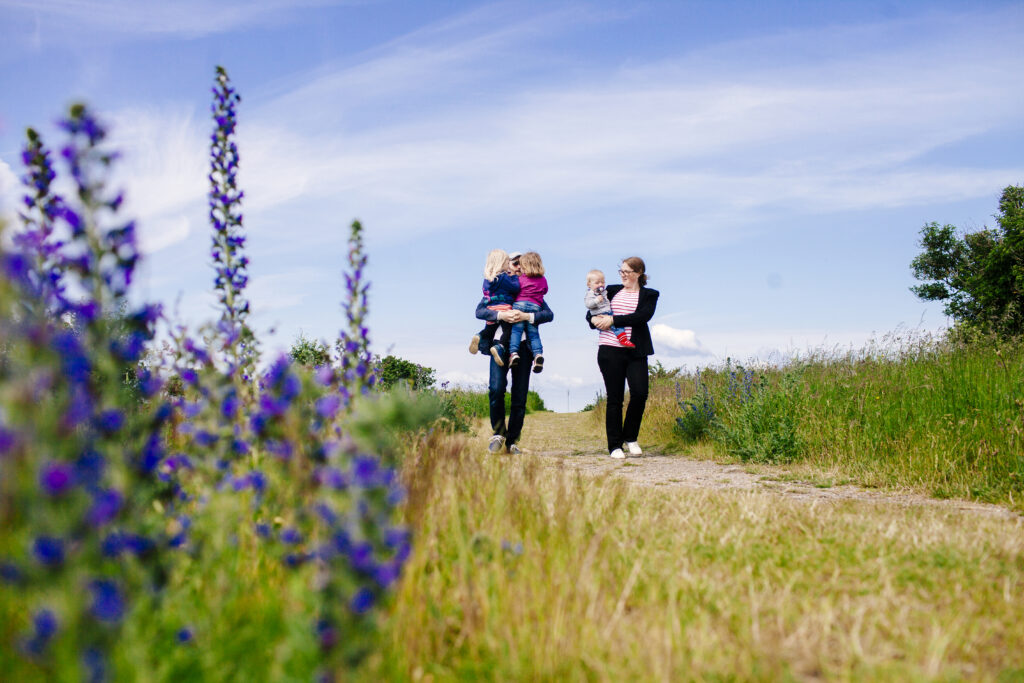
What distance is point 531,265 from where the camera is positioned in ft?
30.7

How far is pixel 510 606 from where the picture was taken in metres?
2.66

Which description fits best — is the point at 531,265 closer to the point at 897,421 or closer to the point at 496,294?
the point at 496,294

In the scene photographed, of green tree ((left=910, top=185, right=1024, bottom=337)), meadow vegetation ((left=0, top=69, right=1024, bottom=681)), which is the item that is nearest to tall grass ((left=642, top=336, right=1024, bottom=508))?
meadow vegetation ((left=0, top=69, right=1024, bottom=681))

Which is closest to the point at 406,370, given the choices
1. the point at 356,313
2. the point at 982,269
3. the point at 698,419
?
the point at 698,419

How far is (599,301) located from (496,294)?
1.39 metres

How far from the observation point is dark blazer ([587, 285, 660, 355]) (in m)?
9.47

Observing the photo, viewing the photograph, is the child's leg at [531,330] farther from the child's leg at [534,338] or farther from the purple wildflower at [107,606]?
the purple wildflower at [107,606]

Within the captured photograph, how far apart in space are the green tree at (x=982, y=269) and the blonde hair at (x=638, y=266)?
20816mm

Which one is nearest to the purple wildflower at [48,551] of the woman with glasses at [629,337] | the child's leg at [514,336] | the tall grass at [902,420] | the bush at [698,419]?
the tall grass at [902,420]

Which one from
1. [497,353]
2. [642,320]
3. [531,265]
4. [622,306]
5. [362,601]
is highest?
[531,265]

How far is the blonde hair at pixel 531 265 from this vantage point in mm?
9328

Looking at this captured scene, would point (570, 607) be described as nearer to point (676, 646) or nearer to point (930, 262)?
point (676, 646)

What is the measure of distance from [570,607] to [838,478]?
18.3ft

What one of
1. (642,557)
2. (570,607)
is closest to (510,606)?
(570,607)
